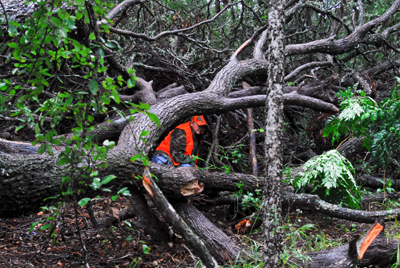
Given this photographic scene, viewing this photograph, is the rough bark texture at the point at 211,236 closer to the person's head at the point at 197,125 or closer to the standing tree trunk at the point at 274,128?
the standing tree trunk at the point at 274,128

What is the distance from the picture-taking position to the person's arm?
14.9 feet

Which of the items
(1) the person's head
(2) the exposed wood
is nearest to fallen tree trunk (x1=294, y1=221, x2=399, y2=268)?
(2) the exposed wood

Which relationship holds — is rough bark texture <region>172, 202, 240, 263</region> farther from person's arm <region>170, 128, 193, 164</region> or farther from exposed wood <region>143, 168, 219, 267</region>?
exposed wood <region>143, 168, 219, 267</region>

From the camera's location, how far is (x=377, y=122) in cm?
391

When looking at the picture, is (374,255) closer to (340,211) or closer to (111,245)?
(340,211)

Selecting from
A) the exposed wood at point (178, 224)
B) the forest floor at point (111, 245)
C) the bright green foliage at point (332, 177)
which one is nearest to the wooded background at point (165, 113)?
the exposed wood at point (178, 224)

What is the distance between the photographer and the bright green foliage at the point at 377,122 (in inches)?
138

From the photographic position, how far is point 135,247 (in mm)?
3318

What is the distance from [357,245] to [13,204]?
2.89 m

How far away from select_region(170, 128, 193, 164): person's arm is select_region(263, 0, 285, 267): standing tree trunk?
8.13 feet

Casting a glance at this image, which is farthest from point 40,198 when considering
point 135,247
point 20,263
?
point 135,247

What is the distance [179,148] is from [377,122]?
282 cm

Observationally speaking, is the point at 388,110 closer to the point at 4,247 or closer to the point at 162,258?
the point at 162,258

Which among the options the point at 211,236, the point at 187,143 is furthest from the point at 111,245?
the point at 187,143
